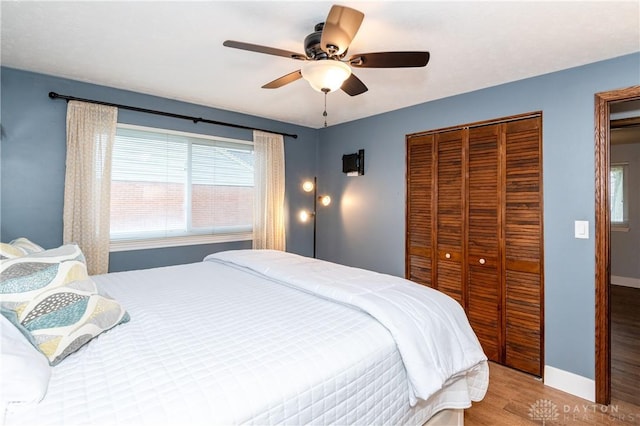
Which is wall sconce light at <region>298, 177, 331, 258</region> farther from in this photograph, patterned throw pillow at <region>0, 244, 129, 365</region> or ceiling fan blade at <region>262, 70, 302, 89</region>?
patterned throw pillow at <region>0, 244, 129, 365</region>

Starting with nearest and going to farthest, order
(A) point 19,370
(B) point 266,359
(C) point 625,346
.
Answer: (A) point 19,370, (B) point 266,359, (C) point 625,346

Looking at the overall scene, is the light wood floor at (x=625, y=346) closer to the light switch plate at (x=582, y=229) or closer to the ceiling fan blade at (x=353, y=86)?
the light switch plate at (x=582, y=229)

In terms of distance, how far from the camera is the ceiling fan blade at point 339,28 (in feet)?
4.44

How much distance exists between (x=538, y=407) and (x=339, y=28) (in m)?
2.64

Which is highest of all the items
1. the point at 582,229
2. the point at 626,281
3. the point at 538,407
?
the point at 582,229

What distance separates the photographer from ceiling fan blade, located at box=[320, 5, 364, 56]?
135cm

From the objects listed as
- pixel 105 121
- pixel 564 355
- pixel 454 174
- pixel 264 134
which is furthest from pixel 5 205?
pixel 564 355

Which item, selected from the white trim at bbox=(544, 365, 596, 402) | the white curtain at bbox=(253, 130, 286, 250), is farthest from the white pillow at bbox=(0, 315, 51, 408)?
Result: the white trim at bbox=(544, 365, 596, 402)

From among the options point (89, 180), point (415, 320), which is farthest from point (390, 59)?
point (89, 180)

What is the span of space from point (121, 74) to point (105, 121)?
1.60 feet

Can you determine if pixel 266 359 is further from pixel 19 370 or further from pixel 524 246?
pixel 524 246

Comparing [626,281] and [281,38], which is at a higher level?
[281,38]

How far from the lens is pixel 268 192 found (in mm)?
3842

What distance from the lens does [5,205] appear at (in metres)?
2.46
